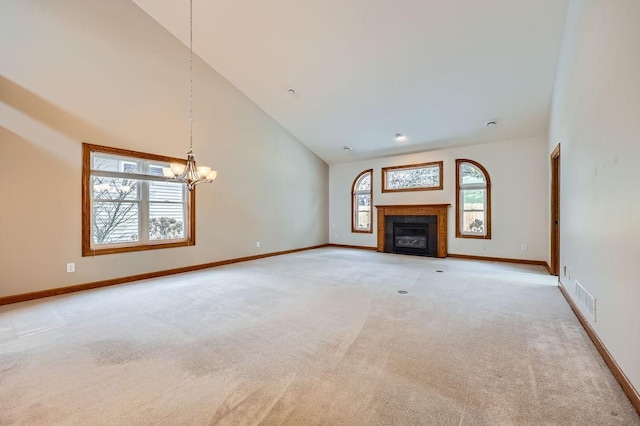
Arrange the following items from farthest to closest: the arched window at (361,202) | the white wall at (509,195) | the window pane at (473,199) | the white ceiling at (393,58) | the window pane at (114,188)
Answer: the arched window at (361,202)
the window pane at (473,199)
the white wall at (509,195)
the window pane at (114,188)
the white ceiling at (393,58)

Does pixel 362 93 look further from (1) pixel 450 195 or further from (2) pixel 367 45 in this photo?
(1) pixel 450 195

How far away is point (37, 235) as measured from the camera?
3789mm

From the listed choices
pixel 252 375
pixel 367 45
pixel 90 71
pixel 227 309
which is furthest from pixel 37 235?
pixel 367 45

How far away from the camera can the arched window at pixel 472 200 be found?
21.8 ft

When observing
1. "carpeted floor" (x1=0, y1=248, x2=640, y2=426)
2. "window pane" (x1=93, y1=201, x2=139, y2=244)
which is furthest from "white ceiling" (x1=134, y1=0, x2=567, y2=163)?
"carpeted floor" (x1=0, y1=248, x2=640, y2=426)

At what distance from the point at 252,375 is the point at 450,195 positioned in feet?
21.5

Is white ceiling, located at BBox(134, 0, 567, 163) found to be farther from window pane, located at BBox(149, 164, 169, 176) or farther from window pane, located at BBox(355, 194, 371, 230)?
window pane, located at BBox(355, 194, 371, 230)

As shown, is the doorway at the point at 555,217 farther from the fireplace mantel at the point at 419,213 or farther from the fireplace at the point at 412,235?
the fireplace at the point at 412,235

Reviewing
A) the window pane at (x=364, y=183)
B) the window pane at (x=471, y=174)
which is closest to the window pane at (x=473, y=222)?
the window pane at (x=471, y=174)

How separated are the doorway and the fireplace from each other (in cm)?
244

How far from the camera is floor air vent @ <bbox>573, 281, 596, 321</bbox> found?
8.36 feet

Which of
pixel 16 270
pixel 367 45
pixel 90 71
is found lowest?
pixel 16 270

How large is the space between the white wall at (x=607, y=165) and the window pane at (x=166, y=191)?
593cm

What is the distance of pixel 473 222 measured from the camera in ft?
22.6
